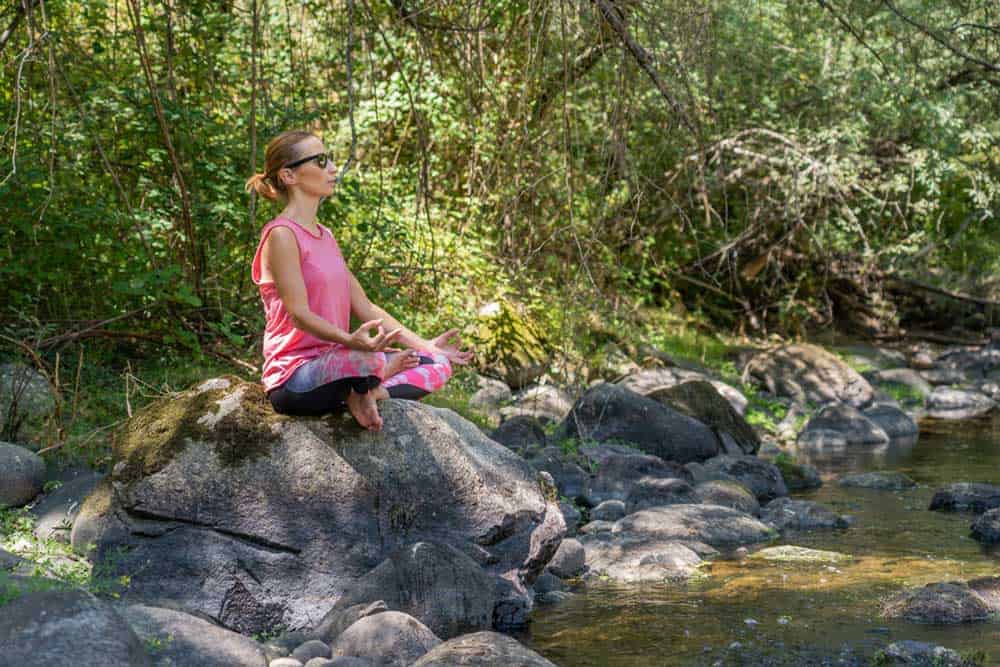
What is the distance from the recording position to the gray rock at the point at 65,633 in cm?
351

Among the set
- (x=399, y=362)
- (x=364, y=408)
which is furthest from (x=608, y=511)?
(x=399, y=362)

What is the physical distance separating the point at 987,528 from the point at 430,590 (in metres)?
3.85

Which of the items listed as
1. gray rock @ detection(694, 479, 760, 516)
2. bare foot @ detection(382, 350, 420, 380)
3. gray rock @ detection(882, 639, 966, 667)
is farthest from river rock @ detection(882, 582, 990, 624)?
gray rock @ detection(694, 479, 760, 516)

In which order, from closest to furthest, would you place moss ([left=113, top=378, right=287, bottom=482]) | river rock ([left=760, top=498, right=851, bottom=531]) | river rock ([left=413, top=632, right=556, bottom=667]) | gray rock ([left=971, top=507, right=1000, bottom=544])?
river rock ([left=413, top=632, right=556, bottom=667]), moss ([left=113, top=378, right=287, bottom=482]), gray rock ([left=971, top=507, right=1000, bottom=544]), river rock ([left=760, top=498, right=851, bottom=531])

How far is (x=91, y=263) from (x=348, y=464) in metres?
2.90

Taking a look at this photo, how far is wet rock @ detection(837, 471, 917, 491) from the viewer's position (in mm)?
9141

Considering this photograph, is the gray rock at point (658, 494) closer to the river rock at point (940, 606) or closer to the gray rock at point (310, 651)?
the river rock at point (940, 606)

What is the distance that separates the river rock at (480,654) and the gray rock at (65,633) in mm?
970

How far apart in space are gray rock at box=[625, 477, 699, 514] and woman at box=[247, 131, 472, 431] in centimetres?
325

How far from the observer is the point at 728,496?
8078 millimetres

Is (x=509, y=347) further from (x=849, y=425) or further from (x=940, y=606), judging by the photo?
(x=940, y=606)

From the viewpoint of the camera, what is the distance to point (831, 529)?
298 inches

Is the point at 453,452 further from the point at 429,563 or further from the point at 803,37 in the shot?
the point at 803,37

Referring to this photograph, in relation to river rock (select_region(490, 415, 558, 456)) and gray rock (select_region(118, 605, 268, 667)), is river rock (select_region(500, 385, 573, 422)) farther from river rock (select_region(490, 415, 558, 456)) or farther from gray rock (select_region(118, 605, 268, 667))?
gray rock (select_region(118, 605, 268, 667))
